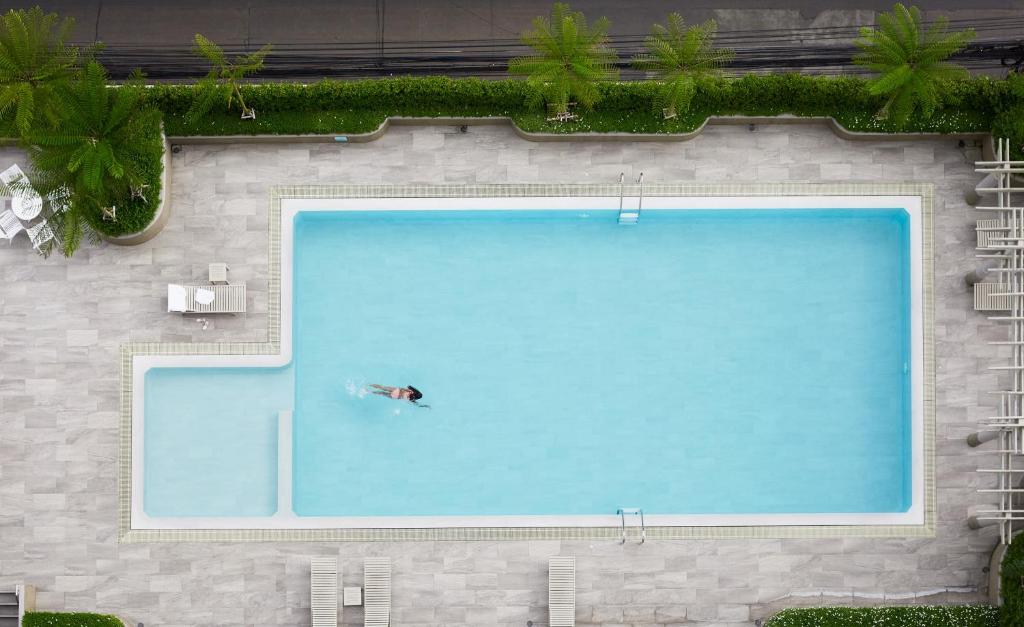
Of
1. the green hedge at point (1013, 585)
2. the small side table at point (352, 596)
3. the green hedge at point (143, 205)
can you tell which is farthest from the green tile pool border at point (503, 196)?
the green hedge at point (143, 205)

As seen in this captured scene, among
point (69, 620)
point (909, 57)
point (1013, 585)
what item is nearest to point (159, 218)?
point (69, 620)

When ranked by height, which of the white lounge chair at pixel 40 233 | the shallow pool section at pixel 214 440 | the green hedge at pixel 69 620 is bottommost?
the green hedge at pixel 69 620

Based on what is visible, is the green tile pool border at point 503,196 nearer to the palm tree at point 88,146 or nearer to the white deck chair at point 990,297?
the white deck chair at point 990,297

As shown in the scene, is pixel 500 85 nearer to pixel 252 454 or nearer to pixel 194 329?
pixel 194 329

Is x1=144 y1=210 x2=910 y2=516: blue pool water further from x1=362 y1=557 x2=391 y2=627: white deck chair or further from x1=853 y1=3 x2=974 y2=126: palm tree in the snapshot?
x1=853 y1=3 x2=974 y2=126: palm tree

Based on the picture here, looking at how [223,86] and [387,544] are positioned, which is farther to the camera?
[387,544]

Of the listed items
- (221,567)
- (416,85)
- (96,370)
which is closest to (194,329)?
(96,370)

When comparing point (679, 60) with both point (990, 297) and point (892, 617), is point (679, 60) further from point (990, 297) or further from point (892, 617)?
point (892, 617)
